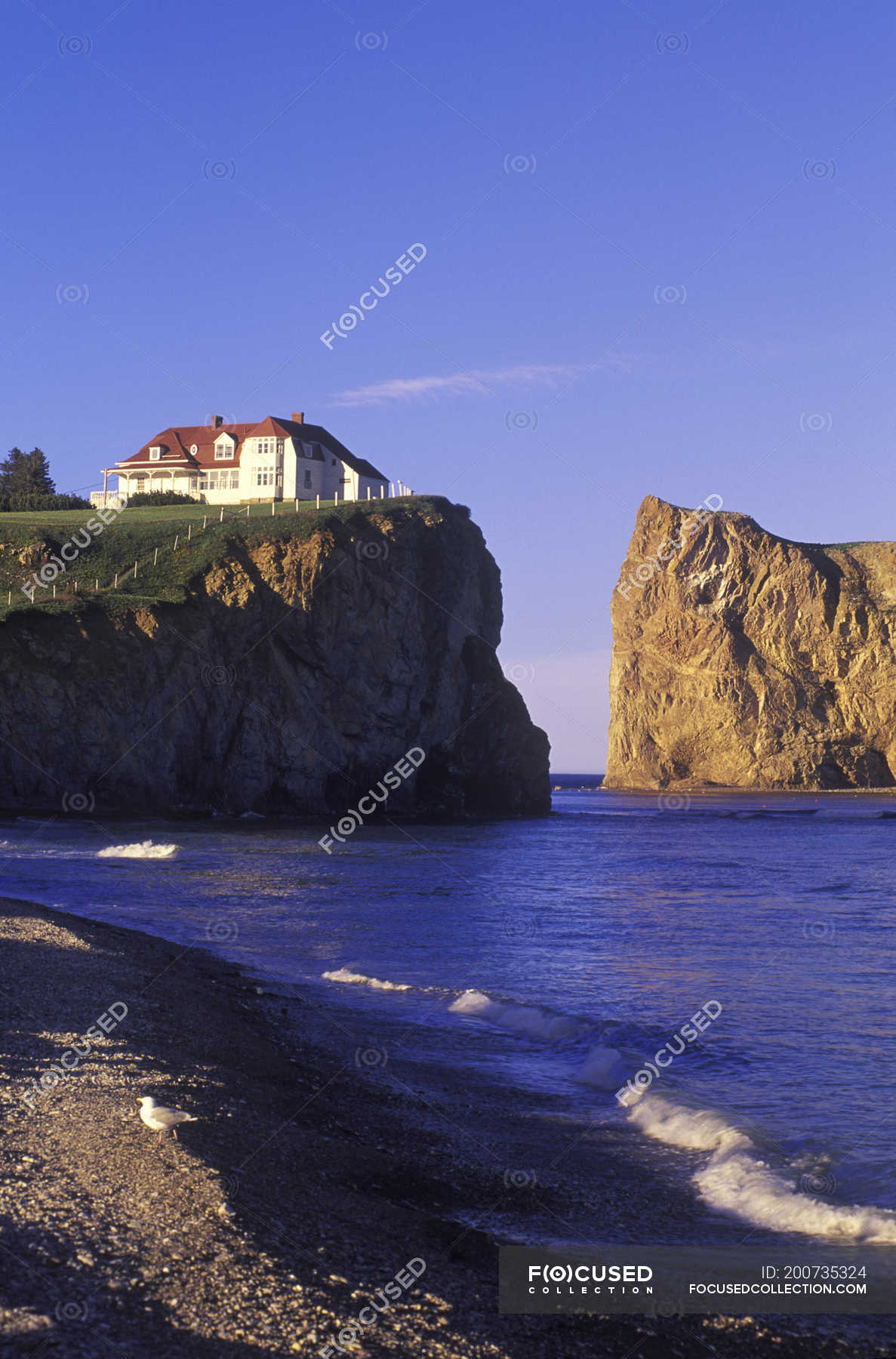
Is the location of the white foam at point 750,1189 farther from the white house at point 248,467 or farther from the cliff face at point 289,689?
the white house at point 248,467

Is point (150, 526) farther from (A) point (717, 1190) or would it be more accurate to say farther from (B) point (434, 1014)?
(A) point (717, 1190)

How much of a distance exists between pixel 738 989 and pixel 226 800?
4257 centimetres

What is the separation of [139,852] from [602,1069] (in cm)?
2623

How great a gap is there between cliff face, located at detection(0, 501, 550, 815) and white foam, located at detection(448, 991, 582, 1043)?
38460 mm

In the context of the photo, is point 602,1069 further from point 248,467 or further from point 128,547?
point 248,467

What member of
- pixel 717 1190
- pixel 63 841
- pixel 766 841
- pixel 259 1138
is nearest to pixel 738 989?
pixel 717 1190

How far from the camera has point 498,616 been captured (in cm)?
7925

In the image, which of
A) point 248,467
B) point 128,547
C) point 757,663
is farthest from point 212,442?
point 757,663

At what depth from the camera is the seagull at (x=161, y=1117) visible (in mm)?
7414

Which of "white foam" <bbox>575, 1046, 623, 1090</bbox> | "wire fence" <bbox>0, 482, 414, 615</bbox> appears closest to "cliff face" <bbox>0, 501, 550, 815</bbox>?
"wire fence" <bbox>0, 482, 414, 615</bbox>

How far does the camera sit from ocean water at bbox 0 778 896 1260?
9094 mm

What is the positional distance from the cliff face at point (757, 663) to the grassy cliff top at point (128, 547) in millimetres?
80676

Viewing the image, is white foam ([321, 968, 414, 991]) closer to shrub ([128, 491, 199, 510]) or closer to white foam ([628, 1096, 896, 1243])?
white foam ([628, 1096, 896, 1243])

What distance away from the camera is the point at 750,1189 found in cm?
832
